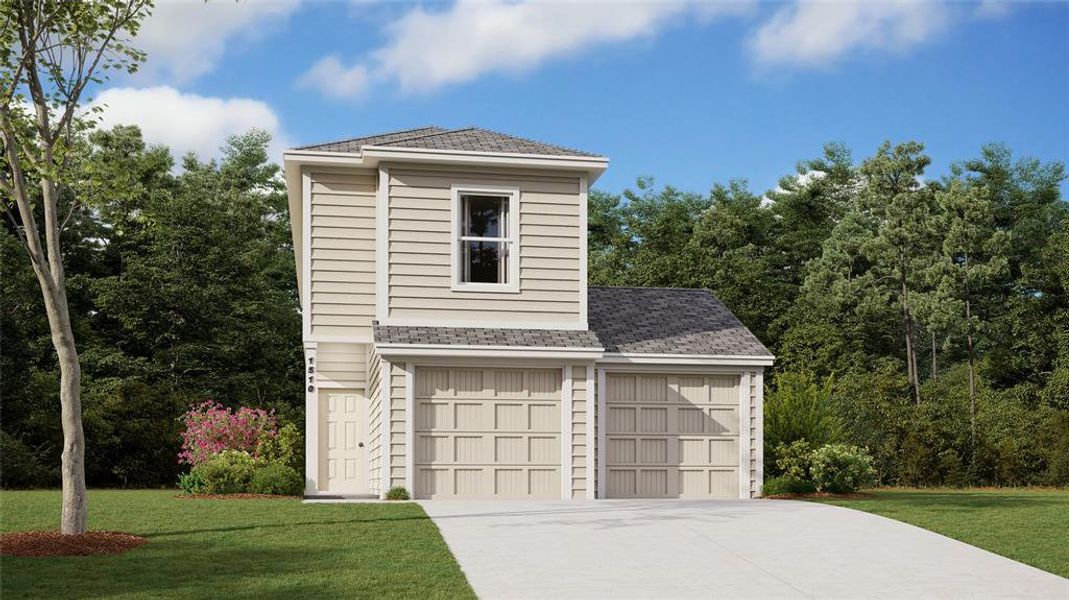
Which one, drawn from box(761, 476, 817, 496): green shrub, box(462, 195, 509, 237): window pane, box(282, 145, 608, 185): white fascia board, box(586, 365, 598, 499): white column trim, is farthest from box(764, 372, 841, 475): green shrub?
box(462, 195, 509, 237): window pane

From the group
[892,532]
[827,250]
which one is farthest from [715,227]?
[892,532]

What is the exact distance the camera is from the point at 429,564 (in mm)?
11219

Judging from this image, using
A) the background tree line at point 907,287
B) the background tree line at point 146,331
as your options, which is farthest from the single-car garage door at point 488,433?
the background tree line at point 907,287

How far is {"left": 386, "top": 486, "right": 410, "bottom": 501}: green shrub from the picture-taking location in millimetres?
17844

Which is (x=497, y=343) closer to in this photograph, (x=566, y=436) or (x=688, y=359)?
(x=566, y=436)

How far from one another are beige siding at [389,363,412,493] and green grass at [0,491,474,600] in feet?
6.17

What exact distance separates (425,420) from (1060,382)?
23.2m

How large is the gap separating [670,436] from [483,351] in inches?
143

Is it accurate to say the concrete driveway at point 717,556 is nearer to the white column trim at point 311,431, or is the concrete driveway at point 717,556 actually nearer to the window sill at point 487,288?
the window sill at point 487,288

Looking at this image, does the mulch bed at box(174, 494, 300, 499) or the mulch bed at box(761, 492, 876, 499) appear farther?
the mulch bed at box(761, 492, 876, 499)

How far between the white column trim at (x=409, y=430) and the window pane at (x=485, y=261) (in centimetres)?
212

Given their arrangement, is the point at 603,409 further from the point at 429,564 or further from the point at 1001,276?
the point at 1001,276

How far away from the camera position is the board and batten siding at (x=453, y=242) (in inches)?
750

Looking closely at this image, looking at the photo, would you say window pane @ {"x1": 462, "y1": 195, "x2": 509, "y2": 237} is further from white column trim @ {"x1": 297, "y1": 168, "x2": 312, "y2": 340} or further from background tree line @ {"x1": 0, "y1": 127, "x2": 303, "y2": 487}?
background tree line @ {"x1": 0, "y1": 127, "x2": 303, "y2": 487}
